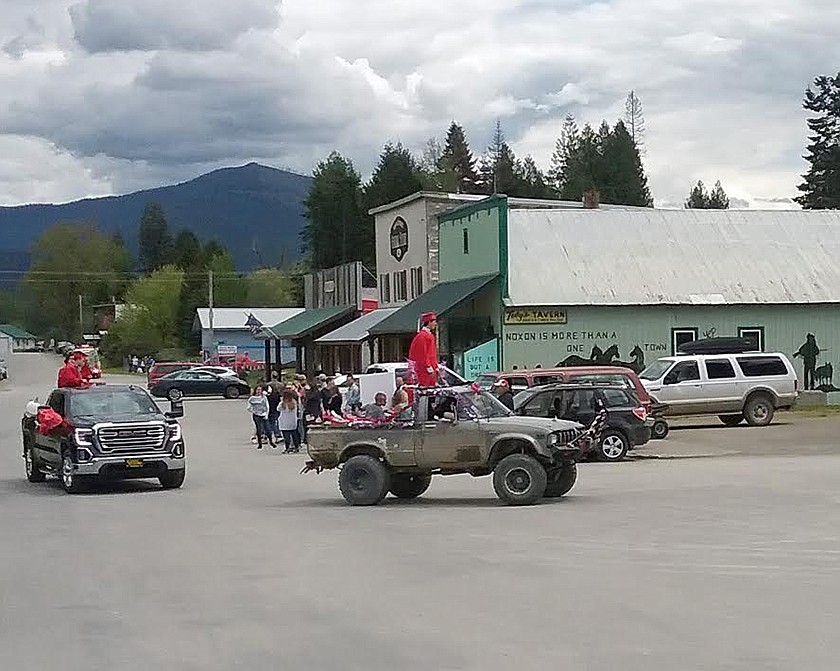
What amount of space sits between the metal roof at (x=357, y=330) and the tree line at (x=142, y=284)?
172 feet

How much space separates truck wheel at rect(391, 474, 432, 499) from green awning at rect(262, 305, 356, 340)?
4778 centimetres

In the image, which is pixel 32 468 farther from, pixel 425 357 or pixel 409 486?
pixel 425 357

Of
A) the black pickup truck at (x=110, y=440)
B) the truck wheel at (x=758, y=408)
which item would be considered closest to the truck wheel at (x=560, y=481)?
the black pickup truck at (x=110, y=440)

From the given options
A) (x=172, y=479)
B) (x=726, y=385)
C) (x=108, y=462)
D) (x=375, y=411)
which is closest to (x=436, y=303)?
(x=726, y=385)

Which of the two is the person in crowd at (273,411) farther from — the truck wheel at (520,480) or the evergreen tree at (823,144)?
the evergreen tree at (823,144)

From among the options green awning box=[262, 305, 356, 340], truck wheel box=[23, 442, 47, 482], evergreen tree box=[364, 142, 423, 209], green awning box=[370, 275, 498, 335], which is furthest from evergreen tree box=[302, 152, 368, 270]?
truck wheel box=[23, 442, 47, 482]

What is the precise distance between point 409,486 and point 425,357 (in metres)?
2.44

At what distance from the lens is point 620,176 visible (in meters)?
115

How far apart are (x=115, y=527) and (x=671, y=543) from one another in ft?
22.4

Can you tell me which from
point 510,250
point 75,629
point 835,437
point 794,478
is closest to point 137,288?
point 510,250

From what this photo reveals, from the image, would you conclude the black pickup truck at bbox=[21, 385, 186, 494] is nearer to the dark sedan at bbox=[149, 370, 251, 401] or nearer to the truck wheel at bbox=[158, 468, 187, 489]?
the truck wheel at bbox=[158, 468, 187, 489]

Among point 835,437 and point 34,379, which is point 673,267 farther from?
point 34,379

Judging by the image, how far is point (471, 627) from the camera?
945 centimetres

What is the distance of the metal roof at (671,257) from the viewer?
42.8 m
